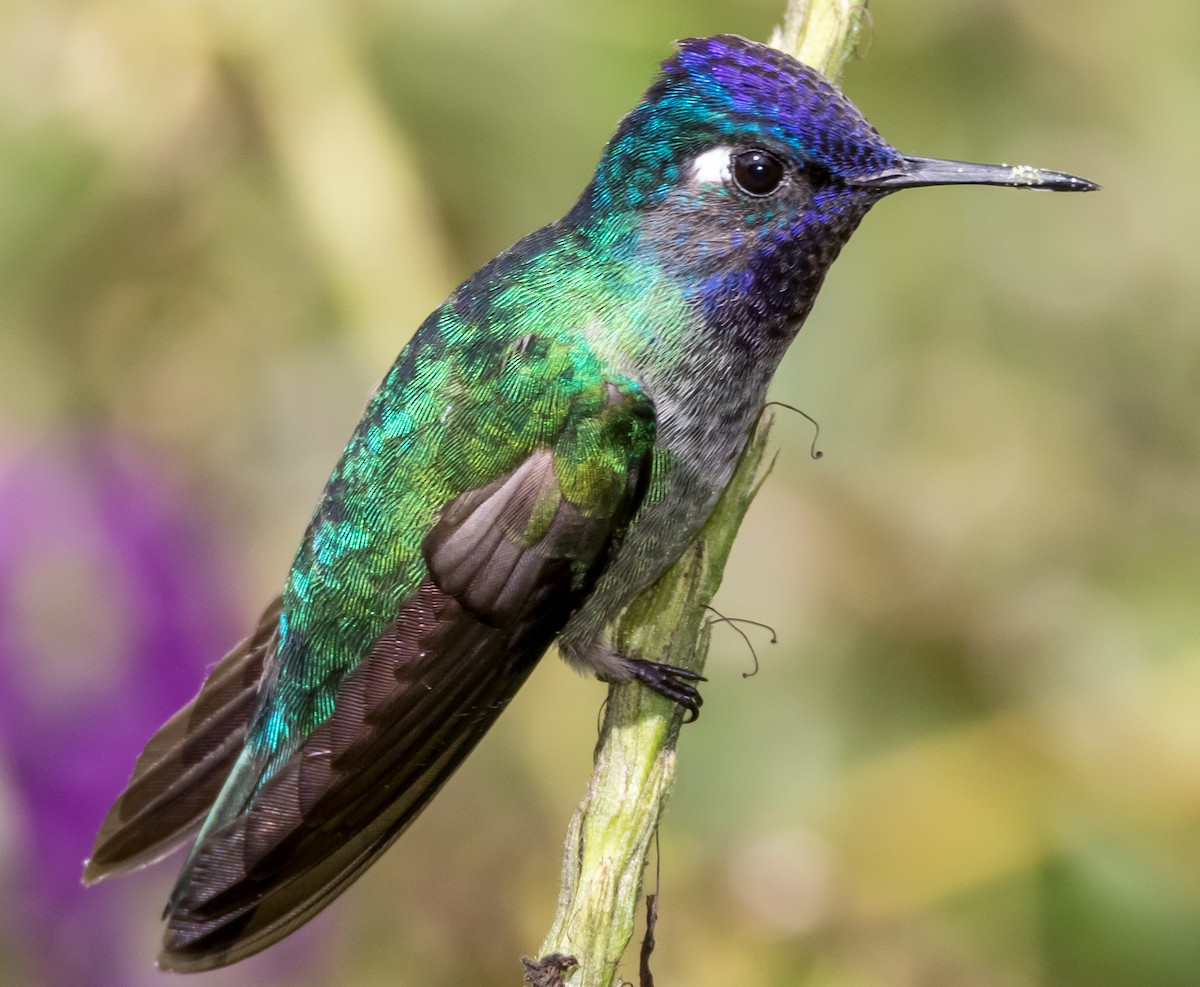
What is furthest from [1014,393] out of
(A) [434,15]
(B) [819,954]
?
(A) [434,15]

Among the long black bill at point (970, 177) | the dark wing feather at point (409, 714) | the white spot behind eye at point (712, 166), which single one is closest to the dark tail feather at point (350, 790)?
the dark wing feather at point (409, 714)

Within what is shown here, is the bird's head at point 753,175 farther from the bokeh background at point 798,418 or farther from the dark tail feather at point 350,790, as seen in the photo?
the bokeh background at point 798,418

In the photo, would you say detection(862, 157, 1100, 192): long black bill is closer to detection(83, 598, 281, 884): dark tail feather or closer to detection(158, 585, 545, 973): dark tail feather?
detection(158, 585, 545, 973): dark tail feather

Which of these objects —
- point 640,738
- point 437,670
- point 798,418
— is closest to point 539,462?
point 437,670

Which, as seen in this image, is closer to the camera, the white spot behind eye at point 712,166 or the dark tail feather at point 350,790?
the dark tail feather at point 350,790

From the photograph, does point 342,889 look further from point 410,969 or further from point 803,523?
point 803,523

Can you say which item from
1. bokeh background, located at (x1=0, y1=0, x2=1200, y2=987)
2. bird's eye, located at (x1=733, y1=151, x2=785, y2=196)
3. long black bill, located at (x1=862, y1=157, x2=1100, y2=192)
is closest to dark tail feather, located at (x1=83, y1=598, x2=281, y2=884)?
bokeh background, located at (x1=0, y1=0, x2=1200, y2=987)
